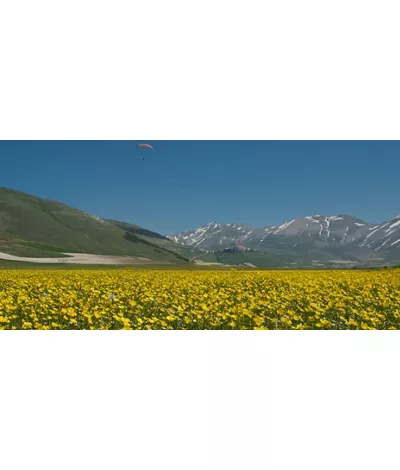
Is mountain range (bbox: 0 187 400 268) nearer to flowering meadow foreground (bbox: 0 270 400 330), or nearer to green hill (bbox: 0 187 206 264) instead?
green hill (bbox: 0 187 206 264)

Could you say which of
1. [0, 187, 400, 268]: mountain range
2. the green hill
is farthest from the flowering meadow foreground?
the green hill

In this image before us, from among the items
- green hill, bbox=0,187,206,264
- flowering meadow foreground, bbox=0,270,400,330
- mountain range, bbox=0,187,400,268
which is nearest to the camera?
flowering meadow foreground, bbox=0,270,400,330

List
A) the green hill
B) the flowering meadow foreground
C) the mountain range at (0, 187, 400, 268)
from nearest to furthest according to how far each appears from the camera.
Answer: the flowering meadow foreground
the mountain range at (0, 187, 400, 268)
the green hill

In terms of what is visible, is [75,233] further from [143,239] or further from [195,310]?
[195,310]

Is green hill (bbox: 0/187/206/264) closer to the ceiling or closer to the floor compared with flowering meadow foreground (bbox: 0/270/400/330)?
closer to the ceiling

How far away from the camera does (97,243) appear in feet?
181

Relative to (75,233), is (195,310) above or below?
below

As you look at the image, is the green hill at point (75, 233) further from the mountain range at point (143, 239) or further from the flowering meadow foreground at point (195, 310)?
the flowering meadow foreground at point (195, 310)

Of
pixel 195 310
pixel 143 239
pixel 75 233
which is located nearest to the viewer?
pixel 195 310

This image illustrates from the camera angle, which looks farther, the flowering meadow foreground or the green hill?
the green hill

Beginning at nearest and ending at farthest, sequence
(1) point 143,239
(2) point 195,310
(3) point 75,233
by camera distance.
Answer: (2) point 195,310, (3) point 75,233, (1) point 143,239

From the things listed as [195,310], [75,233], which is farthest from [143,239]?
[195,310]

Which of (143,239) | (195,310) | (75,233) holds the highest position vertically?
(143,239)
